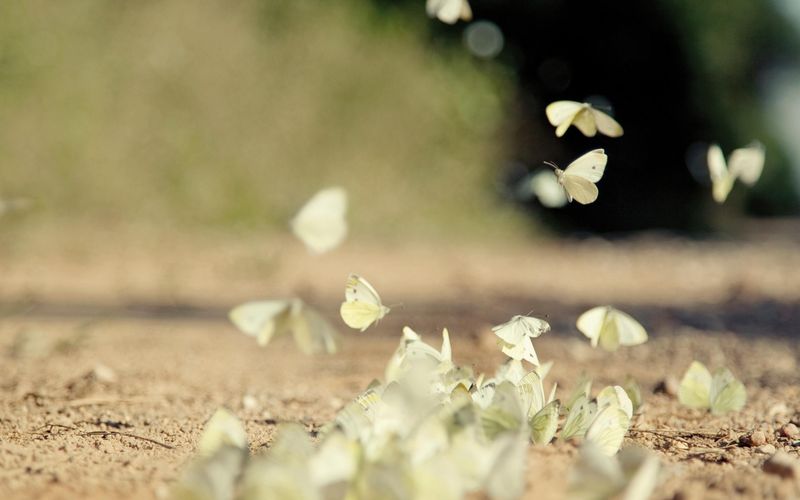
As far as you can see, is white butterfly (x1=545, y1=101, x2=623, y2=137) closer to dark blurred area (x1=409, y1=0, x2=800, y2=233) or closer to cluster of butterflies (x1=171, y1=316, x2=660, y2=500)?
cluster of butterflies (x1=171, y1=316, x2=660, y2=500)

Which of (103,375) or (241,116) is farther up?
(103,375)

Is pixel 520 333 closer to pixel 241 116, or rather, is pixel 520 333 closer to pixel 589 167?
pixel 589 167

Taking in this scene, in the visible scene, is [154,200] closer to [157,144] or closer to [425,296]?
[157,144]

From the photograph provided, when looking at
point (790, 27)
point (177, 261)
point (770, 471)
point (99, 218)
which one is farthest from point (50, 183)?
point (790, 27)

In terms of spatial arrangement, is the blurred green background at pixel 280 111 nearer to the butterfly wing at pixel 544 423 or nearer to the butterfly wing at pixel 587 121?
the butterfly wing at pixel 587 121

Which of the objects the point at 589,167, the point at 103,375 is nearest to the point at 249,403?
the point at 103,375
